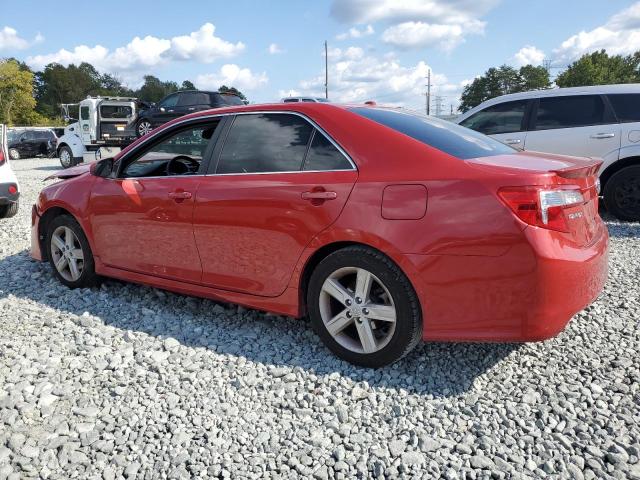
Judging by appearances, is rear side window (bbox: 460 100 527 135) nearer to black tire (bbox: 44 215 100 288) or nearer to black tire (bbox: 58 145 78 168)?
black tire (bbox: 44 215 100 288)

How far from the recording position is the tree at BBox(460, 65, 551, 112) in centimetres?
8443

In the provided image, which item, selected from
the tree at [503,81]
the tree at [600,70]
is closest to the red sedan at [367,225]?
the tree at [600,70]

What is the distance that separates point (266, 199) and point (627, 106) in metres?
5.76

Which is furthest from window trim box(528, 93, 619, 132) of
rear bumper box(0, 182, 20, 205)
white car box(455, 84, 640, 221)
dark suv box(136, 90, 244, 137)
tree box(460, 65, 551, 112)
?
tree box(460, 65, 551, 112)

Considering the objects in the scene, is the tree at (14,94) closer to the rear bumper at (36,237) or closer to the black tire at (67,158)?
the black tire at (67,158)

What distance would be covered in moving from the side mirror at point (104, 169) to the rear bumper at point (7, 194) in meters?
3.98

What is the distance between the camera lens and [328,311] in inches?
126

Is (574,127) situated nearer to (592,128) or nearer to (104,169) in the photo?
(592,128)

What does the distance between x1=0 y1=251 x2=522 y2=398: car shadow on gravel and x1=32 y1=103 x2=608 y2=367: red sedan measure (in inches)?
7.7

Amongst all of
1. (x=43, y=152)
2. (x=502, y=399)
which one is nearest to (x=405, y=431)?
(x=502, y=399)

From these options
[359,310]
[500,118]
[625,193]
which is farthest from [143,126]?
[359,310]

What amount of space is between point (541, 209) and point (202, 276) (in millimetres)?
2258

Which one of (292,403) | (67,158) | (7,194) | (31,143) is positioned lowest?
(292,403)

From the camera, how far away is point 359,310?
303 centimetres
